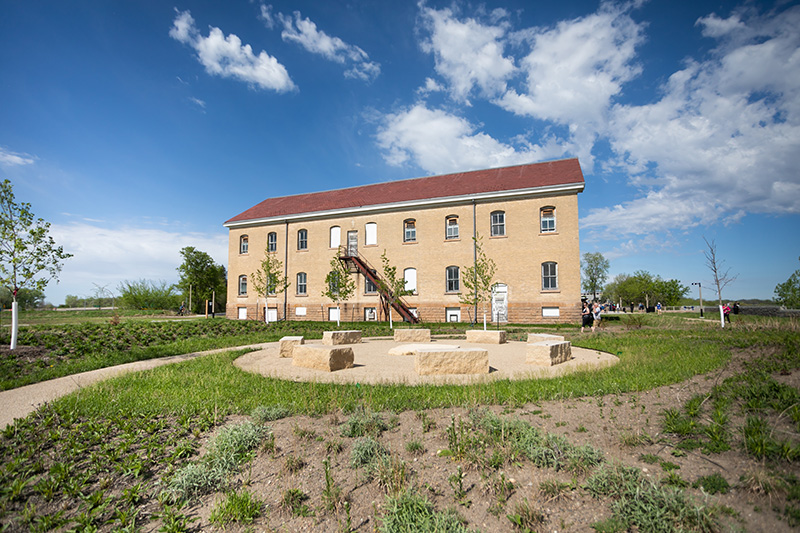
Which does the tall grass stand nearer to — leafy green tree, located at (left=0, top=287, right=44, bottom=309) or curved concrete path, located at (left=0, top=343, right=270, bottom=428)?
curved concrete path, located at (left=0, top=343, right=270, bottom=428)

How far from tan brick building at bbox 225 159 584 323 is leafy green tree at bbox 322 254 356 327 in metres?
0.96

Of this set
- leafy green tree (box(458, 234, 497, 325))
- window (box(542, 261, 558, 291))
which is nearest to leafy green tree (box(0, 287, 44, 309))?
leafy green tree (box(458, 234, 497, 325))

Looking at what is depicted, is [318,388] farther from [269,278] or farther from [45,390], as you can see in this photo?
[269,278]

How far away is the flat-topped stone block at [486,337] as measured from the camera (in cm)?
1527

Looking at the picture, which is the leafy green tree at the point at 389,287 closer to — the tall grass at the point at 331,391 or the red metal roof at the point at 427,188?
the red metal roof at the point at 427,188

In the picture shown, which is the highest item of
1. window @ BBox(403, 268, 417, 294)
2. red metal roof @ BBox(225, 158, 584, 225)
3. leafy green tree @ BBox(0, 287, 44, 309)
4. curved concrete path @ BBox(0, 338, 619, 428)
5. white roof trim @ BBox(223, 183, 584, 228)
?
red metal roof @ BBox(225, 158, 584, 225)

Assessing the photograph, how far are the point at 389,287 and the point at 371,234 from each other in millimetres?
5218

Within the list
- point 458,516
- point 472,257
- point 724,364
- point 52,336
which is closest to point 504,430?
point 458,516

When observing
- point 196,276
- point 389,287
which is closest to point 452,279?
point 389,287

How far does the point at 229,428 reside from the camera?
5.07 metres

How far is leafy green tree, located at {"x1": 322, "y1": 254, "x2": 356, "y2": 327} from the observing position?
3039cm

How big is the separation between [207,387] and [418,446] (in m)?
5.00

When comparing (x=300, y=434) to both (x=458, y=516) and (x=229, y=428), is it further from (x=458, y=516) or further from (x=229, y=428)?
(x=458, y=516)

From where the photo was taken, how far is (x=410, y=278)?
1224 inches
